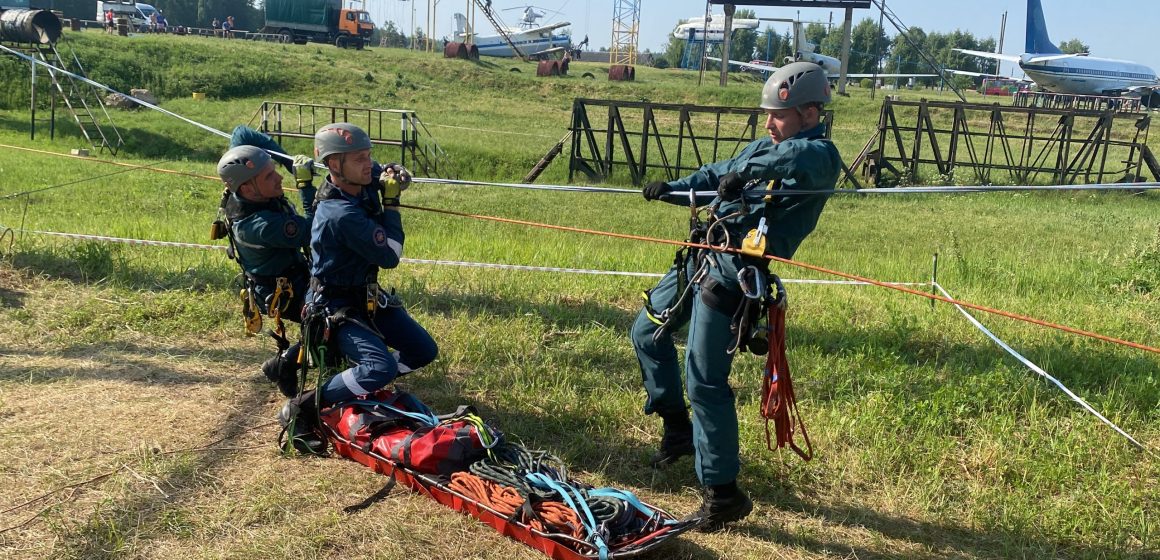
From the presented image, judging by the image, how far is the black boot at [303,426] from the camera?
465cm

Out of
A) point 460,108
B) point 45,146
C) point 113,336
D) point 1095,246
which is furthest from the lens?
point 460,108

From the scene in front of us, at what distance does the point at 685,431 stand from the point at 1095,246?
420 inches

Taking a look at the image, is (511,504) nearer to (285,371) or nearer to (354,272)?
(354,272)

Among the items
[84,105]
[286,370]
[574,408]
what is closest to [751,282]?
[574,408]

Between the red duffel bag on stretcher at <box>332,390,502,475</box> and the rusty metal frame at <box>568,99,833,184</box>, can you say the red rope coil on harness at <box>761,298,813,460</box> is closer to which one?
the red duffel bag on stretcher at <box>332,390,502,475</box>

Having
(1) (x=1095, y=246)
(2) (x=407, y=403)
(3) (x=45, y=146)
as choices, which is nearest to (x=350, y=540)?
(2) (x=407, y=403)

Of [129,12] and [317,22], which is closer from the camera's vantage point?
[317,22]

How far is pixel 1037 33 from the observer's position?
58688 mm

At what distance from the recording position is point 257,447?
4.74 m

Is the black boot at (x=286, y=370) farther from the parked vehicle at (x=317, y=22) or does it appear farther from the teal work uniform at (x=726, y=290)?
the parked vehicle at (x=317, y=22)

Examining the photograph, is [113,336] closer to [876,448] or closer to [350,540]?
[350,540]

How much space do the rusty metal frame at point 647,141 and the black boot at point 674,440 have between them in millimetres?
9877

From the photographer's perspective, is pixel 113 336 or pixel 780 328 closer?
pixel 780 328

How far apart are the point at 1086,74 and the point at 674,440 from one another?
219ft
